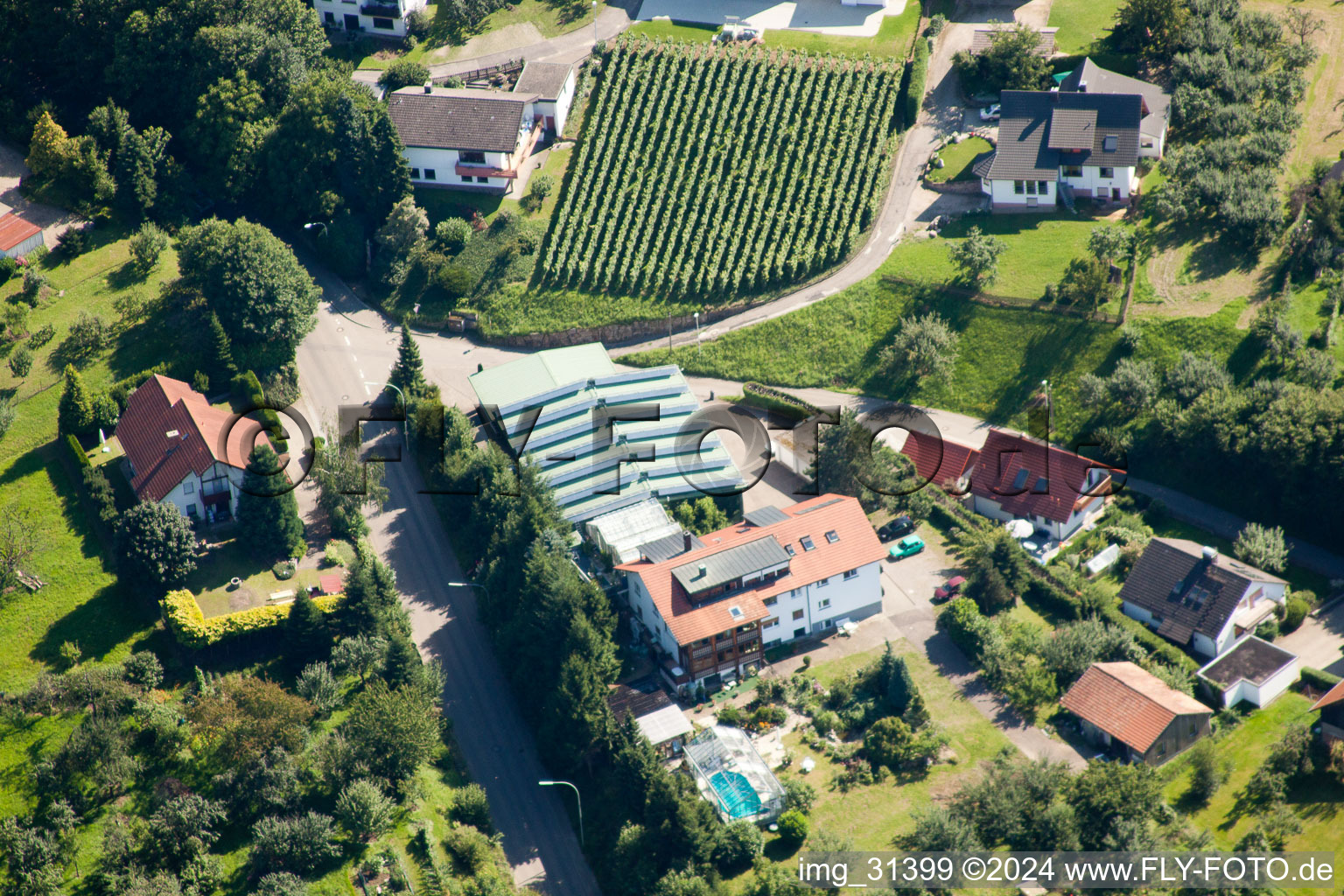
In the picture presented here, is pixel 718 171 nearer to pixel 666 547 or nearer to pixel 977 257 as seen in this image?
pixel 977 257

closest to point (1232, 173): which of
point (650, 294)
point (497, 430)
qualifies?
point (650, 294)

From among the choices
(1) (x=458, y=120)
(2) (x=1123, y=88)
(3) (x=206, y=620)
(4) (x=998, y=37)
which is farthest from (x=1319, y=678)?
(1) (x=458, y=120)

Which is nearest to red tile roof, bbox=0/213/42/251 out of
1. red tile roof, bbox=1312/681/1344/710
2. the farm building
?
the farm building

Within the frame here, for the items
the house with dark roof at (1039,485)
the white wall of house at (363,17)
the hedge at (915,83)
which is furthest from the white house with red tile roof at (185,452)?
the hedge at (915,83)

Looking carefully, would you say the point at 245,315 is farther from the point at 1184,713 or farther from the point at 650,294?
the point at 1184,713

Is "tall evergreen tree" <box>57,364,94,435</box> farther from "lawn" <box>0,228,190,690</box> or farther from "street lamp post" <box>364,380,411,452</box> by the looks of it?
"street lamp post" <box>364,380,411,452</box>

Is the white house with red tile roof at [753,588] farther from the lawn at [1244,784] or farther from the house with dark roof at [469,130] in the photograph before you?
the house with dark roof at [469,130]
